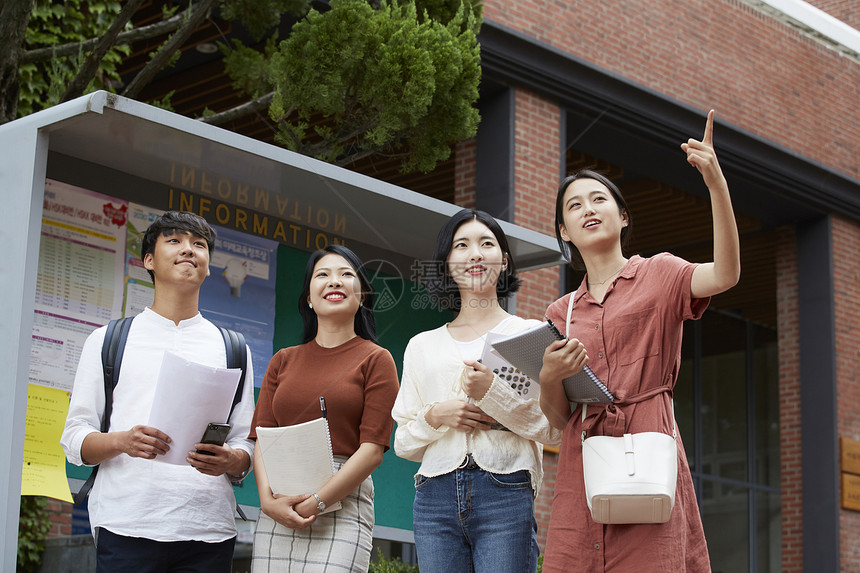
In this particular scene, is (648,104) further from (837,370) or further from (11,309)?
(11,309)

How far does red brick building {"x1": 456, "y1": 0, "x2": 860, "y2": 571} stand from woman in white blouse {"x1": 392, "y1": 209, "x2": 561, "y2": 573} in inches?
233

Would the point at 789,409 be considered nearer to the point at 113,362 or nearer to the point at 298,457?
the point at 298,457

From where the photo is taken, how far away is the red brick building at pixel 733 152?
10.2 meters

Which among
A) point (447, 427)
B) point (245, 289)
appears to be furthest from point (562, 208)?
point (245, 289)

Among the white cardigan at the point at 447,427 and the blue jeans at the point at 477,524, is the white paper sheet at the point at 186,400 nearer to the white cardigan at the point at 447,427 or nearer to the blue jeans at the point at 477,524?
the white cardigan at the point at 447,427

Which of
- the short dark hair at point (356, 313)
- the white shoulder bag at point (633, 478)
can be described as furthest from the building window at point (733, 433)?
the white shoulder bag at point (633, 478)

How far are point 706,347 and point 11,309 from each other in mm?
15456

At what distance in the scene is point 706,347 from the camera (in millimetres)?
18234

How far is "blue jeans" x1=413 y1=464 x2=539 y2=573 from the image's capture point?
11.0 feet

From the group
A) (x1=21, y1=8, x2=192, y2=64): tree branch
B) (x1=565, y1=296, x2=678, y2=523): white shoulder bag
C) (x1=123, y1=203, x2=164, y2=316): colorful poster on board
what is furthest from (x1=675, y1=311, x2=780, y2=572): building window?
(x1=565, y1=296, x2=678, y2=523): white shoulder bag

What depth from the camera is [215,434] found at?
12.1 ft

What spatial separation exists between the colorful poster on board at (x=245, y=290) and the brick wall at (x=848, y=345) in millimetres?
8887

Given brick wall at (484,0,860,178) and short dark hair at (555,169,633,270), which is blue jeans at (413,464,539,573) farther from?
brick wall at (484,0,860,178)

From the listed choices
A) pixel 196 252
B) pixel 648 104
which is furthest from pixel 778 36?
pixel 196 252
